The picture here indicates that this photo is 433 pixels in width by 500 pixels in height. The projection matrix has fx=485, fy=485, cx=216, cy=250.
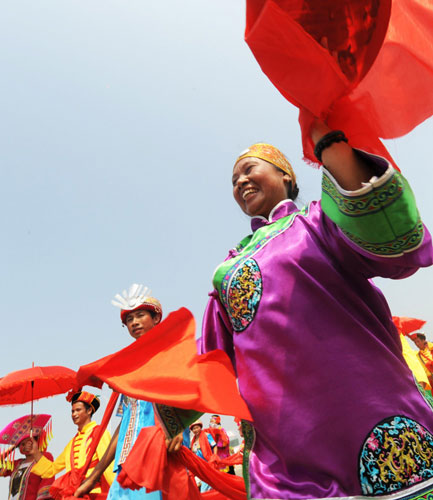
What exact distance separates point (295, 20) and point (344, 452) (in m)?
1.10

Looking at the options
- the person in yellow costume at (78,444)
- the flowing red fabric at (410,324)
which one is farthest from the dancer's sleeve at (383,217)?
the flowing red fabric at (410,324)

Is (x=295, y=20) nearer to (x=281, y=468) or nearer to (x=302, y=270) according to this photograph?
(x=302, y=270)

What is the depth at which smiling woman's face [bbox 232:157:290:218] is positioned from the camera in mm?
1990

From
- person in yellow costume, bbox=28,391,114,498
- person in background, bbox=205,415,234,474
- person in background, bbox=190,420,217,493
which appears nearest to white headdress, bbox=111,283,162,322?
person in yellow costume, bbox=28,391,114,498

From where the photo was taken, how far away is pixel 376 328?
4.74 ft

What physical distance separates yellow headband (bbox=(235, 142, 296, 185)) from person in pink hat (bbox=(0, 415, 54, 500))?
19.5 feet

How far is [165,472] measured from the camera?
1799 millimetres

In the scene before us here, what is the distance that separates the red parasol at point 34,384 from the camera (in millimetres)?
6184

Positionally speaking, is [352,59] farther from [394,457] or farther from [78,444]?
[78,444]

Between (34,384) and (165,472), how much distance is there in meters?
5.24

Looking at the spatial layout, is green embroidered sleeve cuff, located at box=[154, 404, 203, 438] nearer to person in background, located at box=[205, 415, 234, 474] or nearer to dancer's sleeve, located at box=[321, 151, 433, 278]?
dancer's sleeve, located at box=[321, 151, 433, 278]

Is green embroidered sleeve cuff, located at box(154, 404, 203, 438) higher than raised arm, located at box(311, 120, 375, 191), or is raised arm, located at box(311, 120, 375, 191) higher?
raised arm, located at box(311, 120, 375, 191)

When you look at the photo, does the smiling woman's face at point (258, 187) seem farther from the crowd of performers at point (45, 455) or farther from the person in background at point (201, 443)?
the person in background at point (201, 443)

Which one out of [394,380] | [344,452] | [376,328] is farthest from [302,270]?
[344,452]
